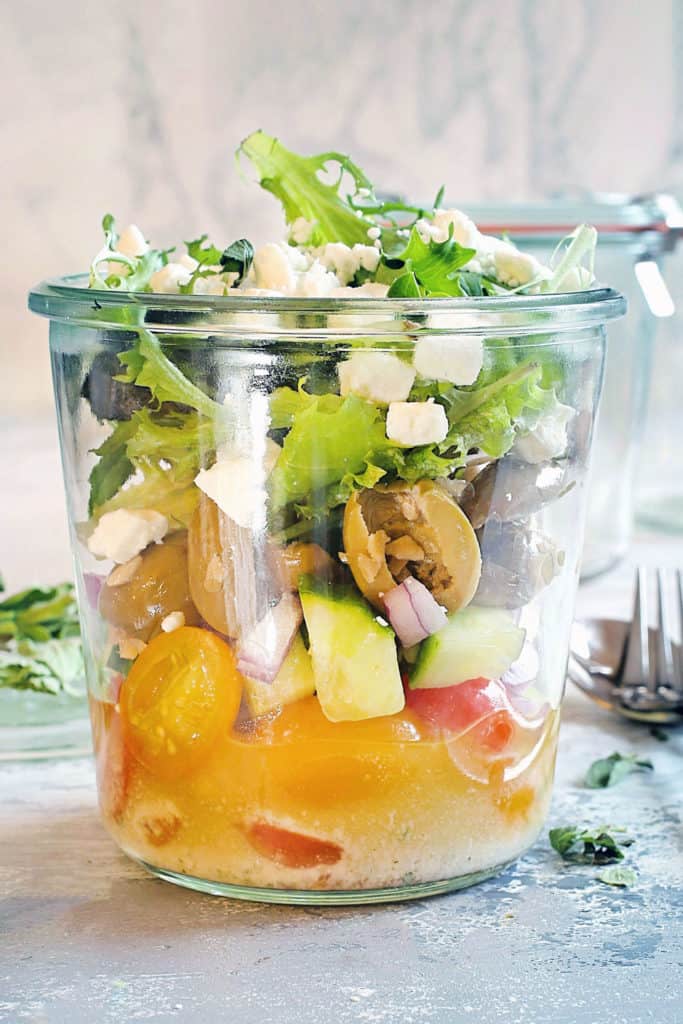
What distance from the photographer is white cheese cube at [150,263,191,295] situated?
0.73 m

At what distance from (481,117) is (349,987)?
1.53 metres

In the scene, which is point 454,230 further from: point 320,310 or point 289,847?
point 289,847

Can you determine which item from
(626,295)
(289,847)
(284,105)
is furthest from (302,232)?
(284,105)

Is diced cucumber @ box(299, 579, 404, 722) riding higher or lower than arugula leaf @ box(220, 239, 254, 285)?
lower

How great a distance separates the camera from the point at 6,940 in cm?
70

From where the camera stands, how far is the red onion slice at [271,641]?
2.22 feet

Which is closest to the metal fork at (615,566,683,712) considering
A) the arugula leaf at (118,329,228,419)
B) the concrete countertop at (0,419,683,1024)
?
the concrete countertop at (0,419,683,1024)

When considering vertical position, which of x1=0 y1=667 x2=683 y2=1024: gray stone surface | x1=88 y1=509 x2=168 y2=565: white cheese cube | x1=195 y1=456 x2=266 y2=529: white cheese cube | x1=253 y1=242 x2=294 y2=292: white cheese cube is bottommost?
x1=0 y1=667 x2=683 y2=1024: gray stone surface

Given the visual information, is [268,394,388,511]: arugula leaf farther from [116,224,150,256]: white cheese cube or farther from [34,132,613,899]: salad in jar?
[116,224,150,256]: white cheese cube

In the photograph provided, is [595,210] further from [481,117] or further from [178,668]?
[178,668]

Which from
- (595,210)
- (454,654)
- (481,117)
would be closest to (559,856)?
(454,654)

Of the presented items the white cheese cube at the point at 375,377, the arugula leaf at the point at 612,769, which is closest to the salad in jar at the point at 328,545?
the white cheese cube at the point at 375,377

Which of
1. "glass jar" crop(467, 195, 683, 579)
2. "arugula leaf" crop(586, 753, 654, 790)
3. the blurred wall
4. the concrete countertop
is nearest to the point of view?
the concrete countertop

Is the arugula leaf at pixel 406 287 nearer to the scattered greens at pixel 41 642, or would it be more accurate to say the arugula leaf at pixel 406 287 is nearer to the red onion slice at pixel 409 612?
the red onion slice at pixel 409 612
